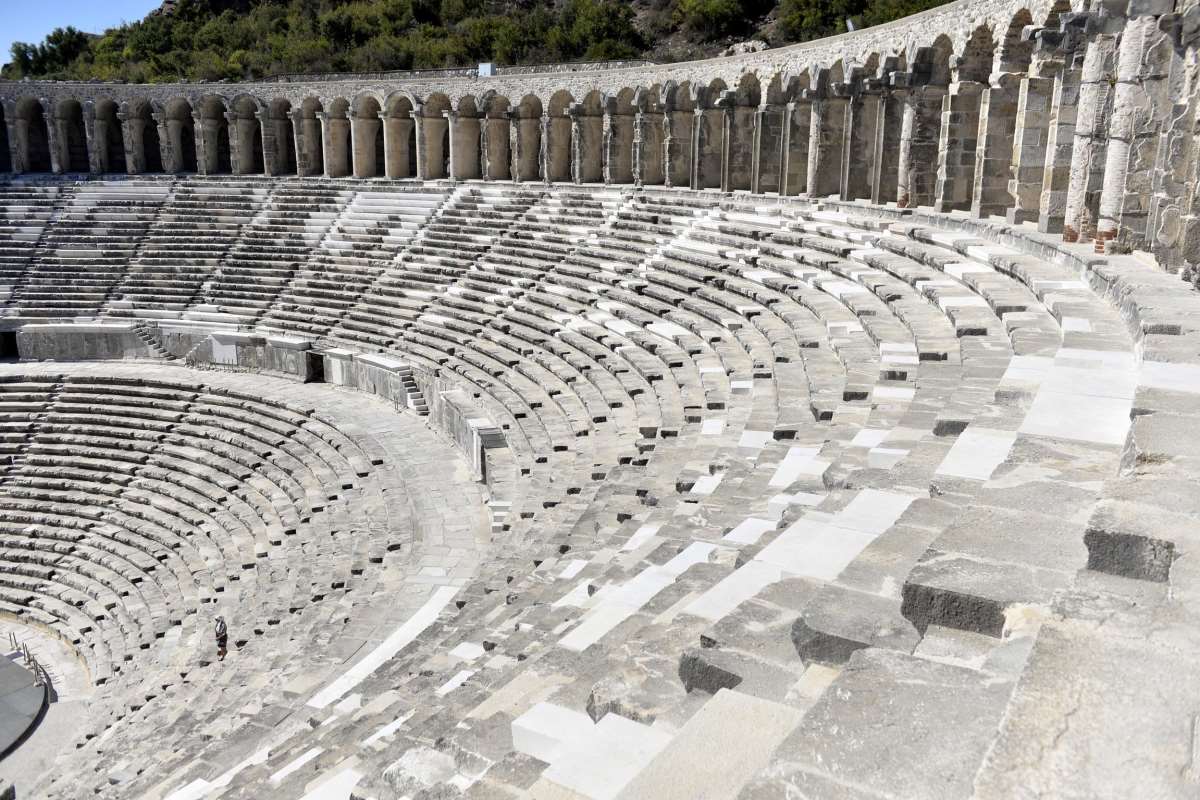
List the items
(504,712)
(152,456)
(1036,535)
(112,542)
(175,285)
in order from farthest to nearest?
(175,285) < (152,456) < (112,542) < (504,712) < (1036,535)

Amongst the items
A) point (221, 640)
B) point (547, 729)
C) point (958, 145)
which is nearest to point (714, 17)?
point (958, 145)

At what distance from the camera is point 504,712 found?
4270 millimetres

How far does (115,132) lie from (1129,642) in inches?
1436

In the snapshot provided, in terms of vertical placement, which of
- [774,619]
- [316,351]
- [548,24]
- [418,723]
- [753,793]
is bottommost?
[316,351]

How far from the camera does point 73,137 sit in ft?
108

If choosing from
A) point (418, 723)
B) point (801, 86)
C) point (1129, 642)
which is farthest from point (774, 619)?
point (801, 86)

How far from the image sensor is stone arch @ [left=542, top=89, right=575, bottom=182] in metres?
26.3

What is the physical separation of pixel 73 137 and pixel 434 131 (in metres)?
13.5

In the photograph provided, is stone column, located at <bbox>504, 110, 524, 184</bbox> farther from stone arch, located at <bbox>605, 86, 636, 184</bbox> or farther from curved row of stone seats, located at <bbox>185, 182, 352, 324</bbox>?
curved row of stone seats, located at <bbox>185, 182, 352, 324</bbox>

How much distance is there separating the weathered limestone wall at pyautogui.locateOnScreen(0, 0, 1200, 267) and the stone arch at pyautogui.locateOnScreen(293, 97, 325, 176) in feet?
0.20

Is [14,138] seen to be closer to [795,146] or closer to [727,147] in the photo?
[727,147]

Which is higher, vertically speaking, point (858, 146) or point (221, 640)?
point (858, 146)

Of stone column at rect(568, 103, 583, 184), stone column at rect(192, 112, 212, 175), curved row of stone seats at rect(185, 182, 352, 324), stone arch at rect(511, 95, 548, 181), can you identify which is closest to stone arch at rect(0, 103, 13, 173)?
stone column at rect(192, 112, 212, 175)

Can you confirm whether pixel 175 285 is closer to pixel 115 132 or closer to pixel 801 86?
pixel 115 132
